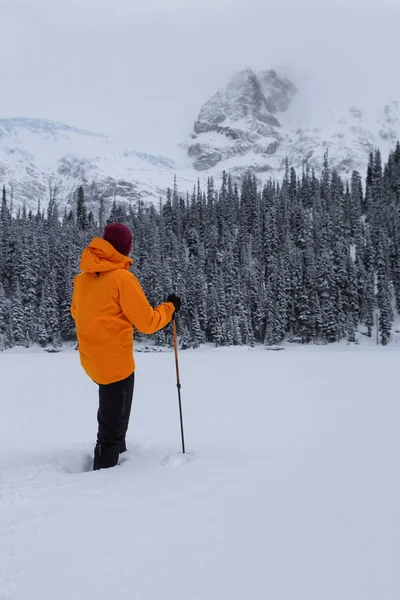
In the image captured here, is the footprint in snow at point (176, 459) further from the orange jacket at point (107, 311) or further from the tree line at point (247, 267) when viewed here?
the tree line at point (247, 267)

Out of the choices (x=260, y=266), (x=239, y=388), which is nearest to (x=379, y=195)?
(x=260, y=266)

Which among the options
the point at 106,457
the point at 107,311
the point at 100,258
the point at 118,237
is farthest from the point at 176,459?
the point at 118,237

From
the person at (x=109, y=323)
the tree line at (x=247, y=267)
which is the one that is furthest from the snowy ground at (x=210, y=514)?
the tree line at (x=247, y=267)

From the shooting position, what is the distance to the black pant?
4.17m

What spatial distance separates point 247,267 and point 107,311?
70109 mm

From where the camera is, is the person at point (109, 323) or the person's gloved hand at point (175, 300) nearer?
the person at point (109, 323)

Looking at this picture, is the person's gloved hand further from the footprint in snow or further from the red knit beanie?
the footprint in snow

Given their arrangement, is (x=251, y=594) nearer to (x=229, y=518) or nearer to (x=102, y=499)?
(x=229, y=518)

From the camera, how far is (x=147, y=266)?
71688 millimetres

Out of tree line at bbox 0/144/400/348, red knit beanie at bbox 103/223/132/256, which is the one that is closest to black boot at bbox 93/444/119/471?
red knit beanie at bbox 103/223/132/256

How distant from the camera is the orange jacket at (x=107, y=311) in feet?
13.6

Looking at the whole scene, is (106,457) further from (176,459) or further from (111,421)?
(176,459)

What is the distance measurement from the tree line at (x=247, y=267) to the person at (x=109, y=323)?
181ft

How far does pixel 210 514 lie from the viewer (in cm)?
269
